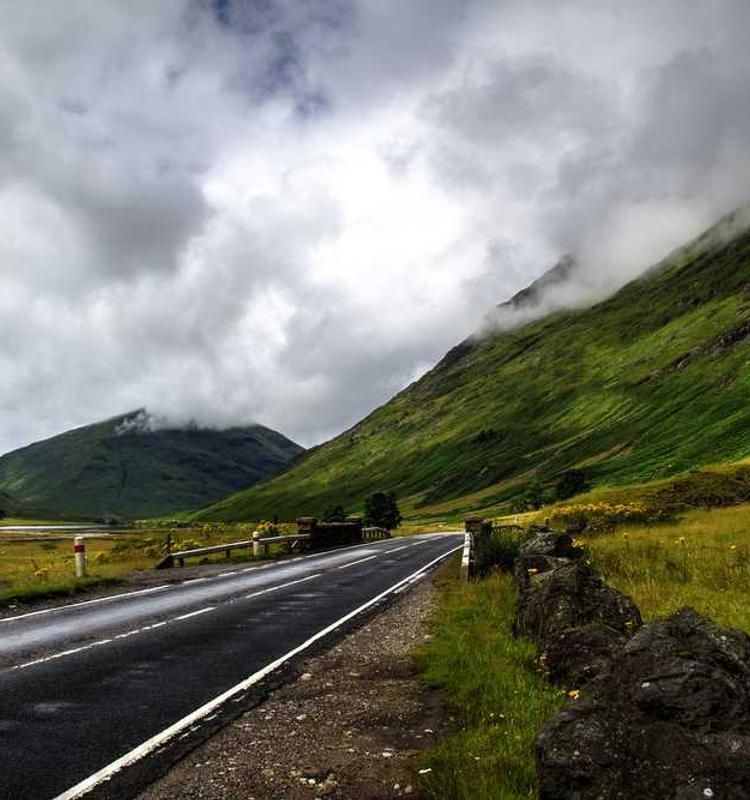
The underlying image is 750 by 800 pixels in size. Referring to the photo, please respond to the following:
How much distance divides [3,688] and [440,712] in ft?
19.2

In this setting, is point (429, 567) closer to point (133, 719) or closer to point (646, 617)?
point (646, 617)

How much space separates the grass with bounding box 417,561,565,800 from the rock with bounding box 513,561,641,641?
1.54 feet

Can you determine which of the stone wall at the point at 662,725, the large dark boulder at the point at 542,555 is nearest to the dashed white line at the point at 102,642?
the large dark boulder at the point at 542,555

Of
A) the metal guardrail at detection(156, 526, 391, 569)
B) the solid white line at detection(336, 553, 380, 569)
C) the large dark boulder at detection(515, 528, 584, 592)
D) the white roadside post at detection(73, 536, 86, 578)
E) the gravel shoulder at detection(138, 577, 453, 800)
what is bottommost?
the gravel shoulder at detection(138, 577, 453, 800)

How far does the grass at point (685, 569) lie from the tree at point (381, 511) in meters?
78.1

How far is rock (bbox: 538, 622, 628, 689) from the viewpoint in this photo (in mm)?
8258

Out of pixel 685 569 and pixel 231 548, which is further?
pixel 231 548

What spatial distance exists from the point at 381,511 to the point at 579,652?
10028cm

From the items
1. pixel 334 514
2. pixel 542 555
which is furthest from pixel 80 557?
pixel 334 514

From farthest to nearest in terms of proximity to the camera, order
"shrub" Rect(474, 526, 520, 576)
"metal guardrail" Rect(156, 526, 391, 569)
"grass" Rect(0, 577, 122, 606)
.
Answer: "metal guardrail" Rect(156, 526, 391, 569)
"shrub" Rect(474, 526, 520, 576)
"grass" Rect(0, 577, 122, 606)

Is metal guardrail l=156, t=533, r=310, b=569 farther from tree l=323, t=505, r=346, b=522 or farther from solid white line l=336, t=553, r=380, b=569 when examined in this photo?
tree l=323, t=505, r=346, b=522

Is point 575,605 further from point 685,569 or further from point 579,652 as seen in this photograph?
point 685,569

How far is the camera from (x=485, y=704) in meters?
8.33

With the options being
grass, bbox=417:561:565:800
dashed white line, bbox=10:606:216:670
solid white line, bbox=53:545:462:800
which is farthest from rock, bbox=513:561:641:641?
dashed white line, bbox=10:606:216:670
